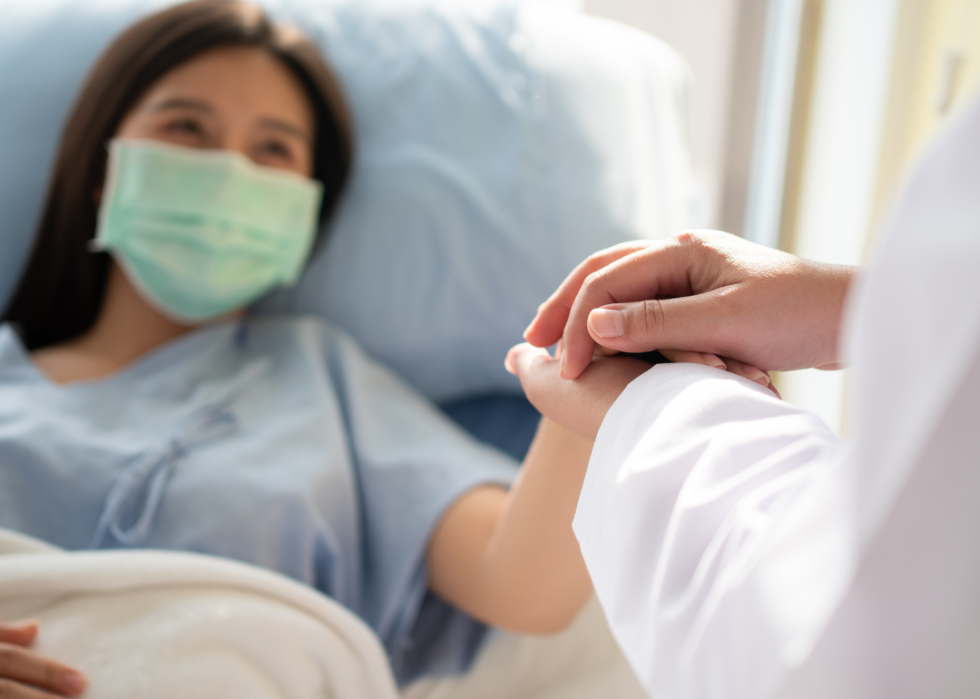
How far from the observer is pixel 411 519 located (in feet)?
2.50

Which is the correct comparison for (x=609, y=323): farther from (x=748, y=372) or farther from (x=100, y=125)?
(x=100, y=125)

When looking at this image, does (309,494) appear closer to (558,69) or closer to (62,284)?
(62,284)

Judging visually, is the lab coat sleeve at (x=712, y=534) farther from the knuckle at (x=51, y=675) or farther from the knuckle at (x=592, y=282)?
the knuckle at (x=51, y=675)

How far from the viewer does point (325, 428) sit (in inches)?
33.0

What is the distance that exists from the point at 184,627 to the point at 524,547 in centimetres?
Result: 29

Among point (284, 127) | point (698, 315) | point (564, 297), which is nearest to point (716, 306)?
point (698, 315)

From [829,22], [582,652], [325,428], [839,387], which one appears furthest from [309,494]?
[829,22]

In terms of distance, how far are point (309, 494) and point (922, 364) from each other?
65 centimetres

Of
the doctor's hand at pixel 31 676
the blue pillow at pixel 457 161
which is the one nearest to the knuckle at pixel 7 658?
the doctor's hand at pixel 31 676

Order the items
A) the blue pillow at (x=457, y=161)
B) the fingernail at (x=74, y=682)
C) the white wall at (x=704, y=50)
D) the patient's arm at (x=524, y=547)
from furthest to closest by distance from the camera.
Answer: the white wall at (x=704, y=50)
the blue pillow at (x=457, y=161)
the patient's arm at (x=524, y=547)
the fingernail at (x=74, y=682)

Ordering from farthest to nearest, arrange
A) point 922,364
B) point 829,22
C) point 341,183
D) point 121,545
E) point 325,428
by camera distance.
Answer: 1. point 829,22
2. point 341,183
3. point 325,428
4. point 121,545
5. point 922,364

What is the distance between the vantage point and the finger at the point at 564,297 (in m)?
0.48

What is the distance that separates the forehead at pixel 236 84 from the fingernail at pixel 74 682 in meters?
0.70

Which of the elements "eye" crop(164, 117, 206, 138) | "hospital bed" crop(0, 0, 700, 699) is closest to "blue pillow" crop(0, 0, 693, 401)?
"hospital bed" crop(0, 0, 700, 699)
